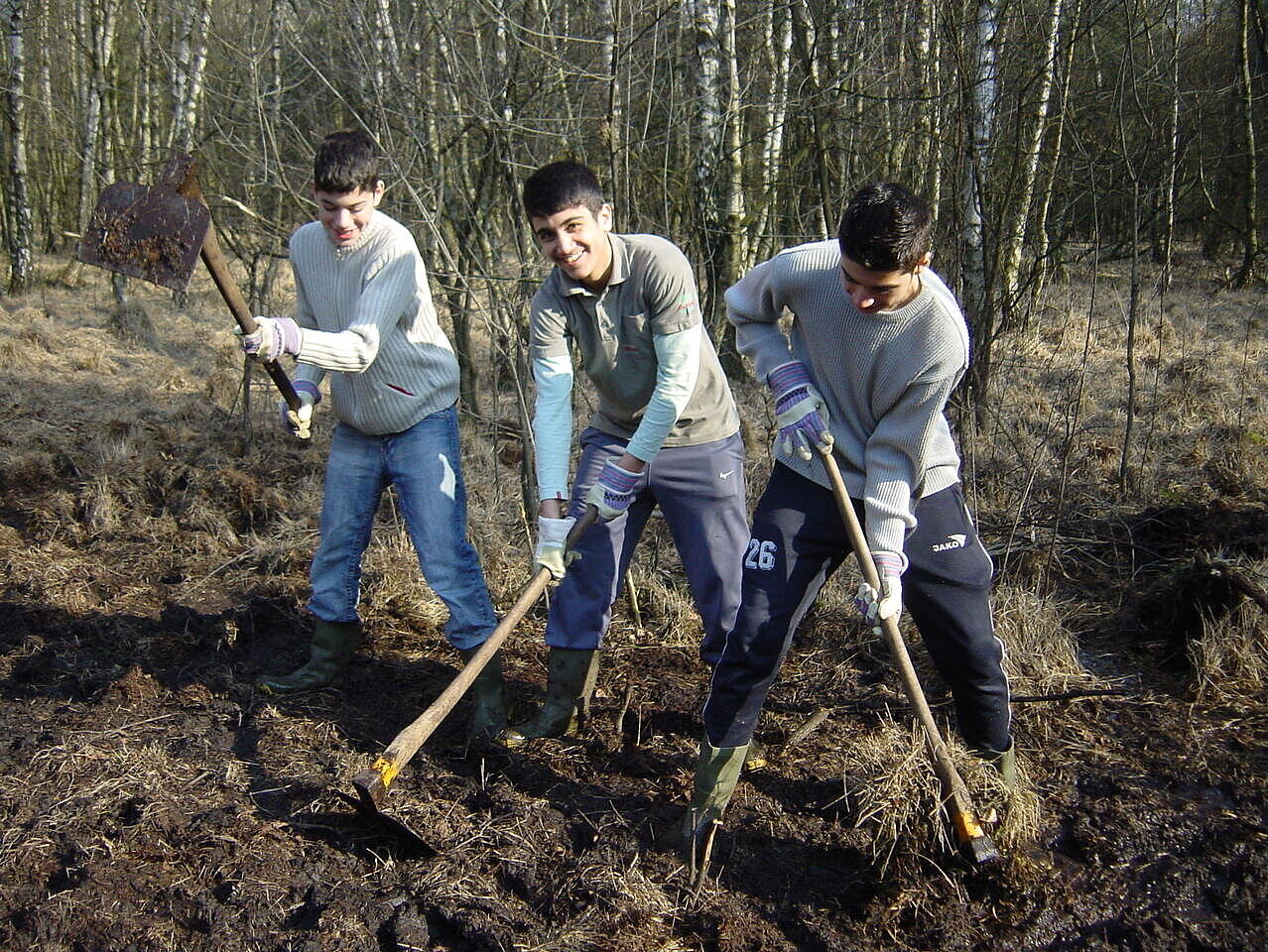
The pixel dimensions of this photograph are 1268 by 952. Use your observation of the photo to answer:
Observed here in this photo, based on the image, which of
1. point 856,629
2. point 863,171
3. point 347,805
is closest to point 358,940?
point 347,805

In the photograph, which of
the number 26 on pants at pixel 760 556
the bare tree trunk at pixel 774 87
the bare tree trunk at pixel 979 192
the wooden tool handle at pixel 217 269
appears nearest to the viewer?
the number 26 on pants at pixel 760 556

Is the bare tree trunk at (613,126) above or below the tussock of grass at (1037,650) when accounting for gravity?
above

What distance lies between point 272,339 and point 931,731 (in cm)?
209

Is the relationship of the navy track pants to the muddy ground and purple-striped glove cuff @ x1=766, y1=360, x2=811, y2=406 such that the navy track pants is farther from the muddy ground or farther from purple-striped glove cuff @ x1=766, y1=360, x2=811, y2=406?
the muddy ground

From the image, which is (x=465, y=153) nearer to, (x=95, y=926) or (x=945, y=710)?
(x=945, y=710)

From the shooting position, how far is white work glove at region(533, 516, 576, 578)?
9.93ft

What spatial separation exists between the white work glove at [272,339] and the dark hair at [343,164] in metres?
0.42

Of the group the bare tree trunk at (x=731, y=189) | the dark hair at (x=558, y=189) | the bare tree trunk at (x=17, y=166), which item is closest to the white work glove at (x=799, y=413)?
the dark hair at (x=558, y=189)

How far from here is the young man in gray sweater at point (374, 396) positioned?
3068 mm

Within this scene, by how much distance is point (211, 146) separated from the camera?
927 centimetres

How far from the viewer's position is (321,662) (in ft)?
12.1

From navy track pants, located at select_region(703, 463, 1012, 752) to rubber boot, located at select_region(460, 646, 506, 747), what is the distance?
2.95 ft

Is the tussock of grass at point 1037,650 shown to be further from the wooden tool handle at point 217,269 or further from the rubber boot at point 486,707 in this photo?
the wooden tool handle at point 217,269

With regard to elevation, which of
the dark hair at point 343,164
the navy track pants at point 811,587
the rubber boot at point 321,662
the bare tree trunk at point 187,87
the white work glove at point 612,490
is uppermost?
the bare tree trunk at point 187,87
